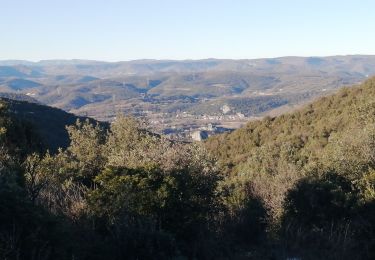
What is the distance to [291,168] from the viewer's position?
16484mm

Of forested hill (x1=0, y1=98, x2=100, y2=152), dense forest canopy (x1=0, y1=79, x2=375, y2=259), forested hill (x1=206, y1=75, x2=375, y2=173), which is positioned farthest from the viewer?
forested hill (x1=0, y1=98, x2=100, y2=152)

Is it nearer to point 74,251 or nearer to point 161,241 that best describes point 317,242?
point 161,241

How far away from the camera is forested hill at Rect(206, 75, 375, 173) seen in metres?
38.6

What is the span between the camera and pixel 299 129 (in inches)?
1827

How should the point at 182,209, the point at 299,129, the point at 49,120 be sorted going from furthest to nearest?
the point at 49,120
the point at 299,129
the point at 182,209

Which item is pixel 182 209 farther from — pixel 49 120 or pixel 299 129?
pixel 49 120

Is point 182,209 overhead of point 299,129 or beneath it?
overhead

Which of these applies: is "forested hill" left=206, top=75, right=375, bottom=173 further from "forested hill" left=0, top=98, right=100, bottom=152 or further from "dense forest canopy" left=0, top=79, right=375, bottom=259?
"dense forest canopy" left=0, top=79, right=375, bottom=259

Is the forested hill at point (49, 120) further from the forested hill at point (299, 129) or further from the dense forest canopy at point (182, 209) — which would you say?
the dense forest canopy at point (182, 209)

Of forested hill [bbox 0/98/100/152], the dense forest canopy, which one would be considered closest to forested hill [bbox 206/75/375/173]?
forested hill [bbox 0/98/100/152]

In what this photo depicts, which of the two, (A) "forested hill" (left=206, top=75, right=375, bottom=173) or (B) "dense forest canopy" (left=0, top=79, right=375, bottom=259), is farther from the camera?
(A) "forested hill" (left=206, top=75, right=375, bottom=173)

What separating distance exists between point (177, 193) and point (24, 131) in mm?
14370

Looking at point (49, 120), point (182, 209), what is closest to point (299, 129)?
point (182, 209)

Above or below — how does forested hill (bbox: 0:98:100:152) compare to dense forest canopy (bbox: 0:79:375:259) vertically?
below
